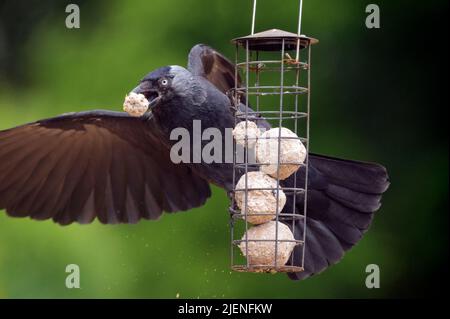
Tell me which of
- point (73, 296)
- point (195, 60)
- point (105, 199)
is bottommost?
point (73, 296)

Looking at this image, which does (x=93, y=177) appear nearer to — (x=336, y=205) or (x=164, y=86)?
(x=164, y=86)

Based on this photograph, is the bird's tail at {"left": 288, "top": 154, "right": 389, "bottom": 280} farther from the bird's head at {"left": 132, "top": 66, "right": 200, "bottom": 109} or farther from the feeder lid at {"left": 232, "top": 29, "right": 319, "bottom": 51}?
the feeder lid at {"left": 232, "top": 29, "right": 319, "bottom": 51}

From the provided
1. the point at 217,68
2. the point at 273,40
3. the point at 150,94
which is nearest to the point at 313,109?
the point at 217,68

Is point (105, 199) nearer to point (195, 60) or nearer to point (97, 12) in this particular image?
point (195, 60)

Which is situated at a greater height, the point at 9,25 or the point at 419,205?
the point at 9,25

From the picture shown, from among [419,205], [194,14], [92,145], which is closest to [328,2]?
[194,14]

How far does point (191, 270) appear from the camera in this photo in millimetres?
10289

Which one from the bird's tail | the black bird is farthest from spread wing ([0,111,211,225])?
the bird's tail

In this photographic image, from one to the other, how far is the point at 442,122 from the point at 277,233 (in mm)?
4169

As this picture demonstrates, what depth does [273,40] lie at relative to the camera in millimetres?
6938

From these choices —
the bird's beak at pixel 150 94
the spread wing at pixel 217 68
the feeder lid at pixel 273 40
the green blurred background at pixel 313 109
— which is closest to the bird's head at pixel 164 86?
the bird's beak at pixel 150 94

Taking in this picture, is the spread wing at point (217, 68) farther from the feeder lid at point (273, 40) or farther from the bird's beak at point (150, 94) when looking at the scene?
the feeder lid at point (273, 40)

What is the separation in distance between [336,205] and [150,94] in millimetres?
1364

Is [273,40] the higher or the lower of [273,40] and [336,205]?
the higher
